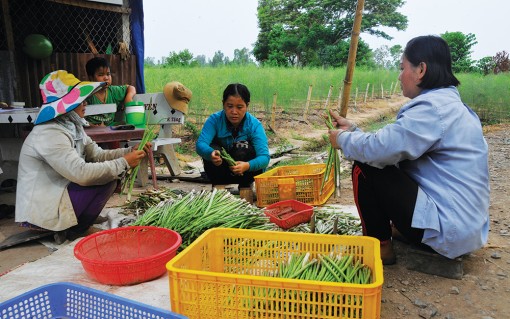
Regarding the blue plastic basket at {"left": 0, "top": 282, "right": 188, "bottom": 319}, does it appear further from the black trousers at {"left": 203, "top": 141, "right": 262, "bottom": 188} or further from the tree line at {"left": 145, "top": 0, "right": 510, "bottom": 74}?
the tree line at {"left": 145, "top": 0, "right": 510, "bottom": 74}

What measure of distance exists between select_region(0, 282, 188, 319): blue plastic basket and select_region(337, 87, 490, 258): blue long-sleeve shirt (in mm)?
1348

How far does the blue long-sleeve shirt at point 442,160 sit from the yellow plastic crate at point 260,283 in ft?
1.45

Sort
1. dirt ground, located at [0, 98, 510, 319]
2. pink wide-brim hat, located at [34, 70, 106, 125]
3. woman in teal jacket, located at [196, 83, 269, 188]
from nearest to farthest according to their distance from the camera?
dirt ground, located at [0, 98, 510, 319] < pink wide-brim hat, located at [34, 70, 106, 125] < woman in teal jacket, located at [196, 83, 269, 188]

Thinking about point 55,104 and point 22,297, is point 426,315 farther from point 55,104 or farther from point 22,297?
point 55,104

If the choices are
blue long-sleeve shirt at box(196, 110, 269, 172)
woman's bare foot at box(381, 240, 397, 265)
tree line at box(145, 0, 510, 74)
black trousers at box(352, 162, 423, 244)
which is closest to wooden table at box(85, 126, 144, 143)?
blue long-sleeve shirt at box(196, 110, 269, 172)

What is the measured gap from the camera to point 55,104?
8.95ft

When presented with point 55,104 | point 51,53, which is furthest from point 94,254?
point 51,53

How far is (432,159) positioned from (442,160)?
0.16 ft

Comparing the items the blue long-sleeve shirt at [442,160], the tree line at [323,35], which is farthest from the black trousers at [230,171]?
the tree line at [323,35]

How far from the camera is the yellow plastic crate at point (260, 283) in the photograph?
→ 5.14 ft

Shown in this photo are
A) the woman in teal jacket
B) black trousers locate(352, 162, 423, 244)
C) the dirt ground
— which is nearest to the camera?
the dirt ground

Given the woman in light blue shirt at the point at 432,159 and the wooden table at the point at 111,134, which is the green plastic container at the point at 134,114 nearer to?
the wooden table at the point at 111,134

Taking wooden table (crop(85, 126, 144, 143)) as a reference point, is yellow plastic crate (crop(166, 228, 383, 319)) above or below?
below

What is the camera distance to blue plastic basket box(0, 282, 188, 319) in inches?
61.9
